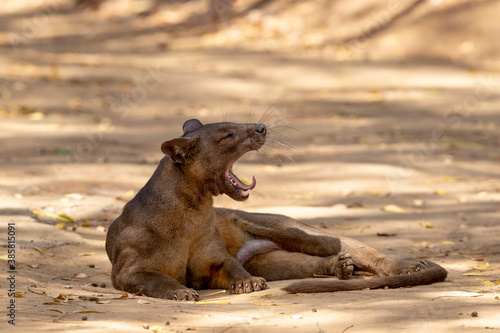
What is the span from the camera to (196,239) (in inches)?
231

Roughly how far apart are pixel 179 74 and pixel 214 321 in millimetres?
14587

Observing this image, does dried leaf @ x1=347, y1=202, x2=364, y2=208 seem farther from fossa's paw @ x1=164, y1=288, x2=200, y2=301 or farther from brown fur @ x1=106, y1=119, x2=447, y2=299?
fossa's paw @ x1=164, y1=288, x2=200, y2=301

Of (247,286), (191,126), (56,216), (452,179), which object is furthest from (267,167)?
(247,286)

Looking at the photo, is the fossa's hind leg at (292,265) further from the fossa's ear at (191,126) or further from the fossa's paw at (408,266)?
the fossa's ear at (191,126)

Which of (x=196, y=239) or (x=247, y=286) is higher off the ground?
(x=196, y=239)

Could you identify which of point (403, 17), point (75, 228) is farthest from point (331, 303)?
point (403, 17)

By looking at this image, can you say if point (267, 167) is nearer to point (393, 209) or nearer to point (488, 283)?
point (393, 209)

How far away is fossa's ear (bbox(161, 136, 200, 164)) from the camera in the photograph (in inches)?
228

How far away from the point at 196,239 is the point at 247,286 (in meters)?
0.52

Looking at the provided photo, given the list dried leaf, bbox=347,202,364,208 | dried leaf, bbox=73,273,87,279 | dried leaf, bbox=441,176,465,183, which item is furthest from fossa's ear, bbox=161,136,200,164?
dried leaf, bbox=441,176,465,183

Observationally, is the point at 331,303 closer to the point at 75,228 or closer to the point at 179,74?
the point at 75,228

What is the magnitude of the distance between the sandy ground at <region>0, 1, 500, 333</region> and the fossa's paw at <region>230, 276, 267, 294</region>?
11 cm

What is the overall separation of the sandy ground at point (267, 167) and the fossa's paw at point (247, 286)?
108 millimetres

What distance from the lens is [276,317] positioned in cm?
462
